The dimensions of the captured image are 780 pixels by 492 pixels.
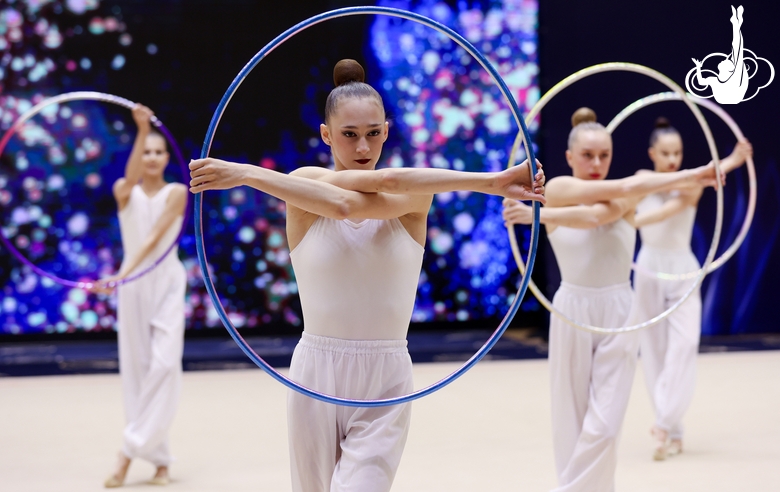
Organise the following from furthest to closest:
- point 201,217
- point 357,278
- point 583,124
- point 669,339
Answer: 1. point 669,339
2. point 583,124
3. point 201,217
4. point 357,278

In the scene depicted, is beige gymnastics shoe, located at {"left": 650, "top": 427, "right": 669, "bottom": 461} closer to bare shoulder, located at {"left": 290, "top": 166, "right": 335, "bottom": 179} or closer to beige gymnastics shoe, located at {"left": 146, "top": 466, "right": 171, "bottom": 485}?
beige gymnastics shoe, located at {"left": 146, "top": 466, "right": 171, "bottom": 485}

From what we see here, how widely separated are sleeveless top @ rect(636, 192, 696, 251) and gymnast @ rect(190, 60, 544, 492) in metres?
3.82

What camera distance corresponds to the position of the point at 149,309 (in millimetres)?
5332

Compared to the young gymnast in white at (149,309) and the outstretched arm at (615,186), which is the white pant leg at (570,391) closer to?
the outstretched arm at (615,186)

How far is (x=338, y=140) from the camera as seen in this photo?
258cm

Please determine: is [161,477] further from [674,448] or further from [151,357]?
[674,448]

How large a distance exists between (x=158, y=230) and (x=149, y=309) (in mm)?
474

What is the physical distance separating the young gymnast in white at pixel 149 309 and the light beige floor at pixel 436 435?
311mm

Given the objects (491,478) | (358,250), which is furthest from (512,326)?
(358,250)

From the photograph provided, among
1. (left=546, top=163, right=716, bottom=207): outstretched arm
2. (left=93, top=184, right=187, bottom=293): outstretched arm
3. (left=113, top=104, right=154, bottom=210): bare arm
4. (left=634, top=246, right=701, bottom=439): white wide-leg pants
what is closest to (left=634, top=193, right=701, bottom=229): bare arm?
(left=634, top=246, right=701, bottom=439): white wide-leg pants

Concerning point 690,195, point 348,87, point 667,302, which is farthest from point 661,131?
point 348,87

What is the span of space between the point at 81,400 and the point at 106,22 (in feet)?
12.9

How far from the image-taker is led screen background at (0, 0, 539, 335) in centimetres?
890

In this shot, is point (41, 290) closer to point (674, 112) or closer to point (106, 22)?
point (106, 22)
